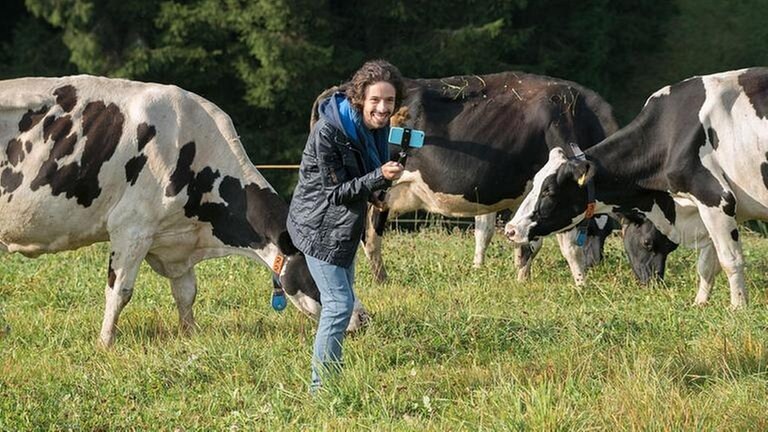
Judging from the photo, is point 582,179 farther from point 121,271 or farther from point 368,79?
point 368,79

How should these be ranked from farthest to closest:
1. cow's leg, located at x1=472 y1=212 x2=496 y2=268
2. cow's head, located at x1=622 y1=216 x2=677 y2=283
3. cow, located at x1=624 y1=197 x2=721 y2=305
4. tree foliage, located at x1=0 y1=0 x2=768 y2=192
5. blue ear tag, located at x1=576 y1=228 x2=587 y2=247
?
1. tree foliage, located at x1=0 y1=0 x2=768 y2=192
2. cow's leg, located at x1=472 y1=212 x2=496 y2=268
3. cow's head, located at x1=622 y1=216 x2=677 y2=283
4. blue ear tag, located at x1=576 y1=228 x2=587 y2=247
5. cow, located at x1=624 y1=197 x2=721 y2=305

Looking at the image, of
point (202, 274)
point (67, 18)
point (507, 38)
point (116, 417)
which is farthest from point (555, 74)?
point (116, 417)

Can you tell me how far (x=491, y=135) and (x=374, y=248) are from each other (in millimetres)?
1678

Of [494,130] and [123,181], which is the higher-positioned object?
[123,181]

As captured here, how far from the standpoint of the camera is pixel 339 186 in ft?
23.0

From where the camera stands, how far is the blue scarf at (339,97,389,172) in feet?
23.3

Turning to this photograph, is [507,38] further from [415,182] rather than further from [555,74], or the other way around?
[415,182]

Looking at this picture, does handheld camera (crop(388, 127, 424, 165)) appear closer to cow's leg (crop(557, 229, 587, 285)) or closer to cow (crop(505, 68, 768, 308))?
cow (crop(505, 68, 768, 308))

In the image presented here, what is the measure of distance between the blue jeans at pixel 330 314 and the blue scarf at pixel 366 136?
64cm

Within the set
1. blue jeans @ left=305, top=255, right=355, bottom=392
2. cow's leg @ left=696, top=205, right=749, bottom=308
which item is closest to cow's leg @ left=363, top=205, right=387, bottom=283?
cow's leg @ left=696, top=205, right=749, bottom=308

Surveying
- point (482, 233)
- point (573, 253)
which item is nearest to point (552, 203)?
point (573, 253)

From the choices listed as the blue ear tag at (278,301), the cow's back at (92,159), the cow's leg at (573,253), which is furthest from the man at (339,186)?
the cow's leg at (573,253)

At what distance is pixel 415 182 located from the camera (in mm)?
12758

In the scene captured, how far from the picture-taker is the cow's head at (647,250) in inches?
481
